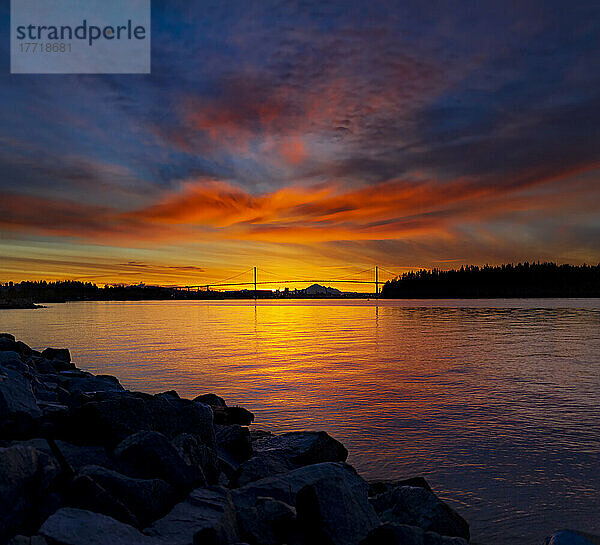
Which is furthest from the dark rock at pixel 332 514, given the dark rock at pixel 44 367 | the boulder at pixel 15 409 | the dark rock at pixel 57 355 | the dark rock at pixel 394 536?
the dark rock at pixel 57 355

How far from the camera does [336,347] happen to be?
2411cm

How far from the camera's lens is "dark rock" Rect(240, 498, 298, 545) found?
421cm

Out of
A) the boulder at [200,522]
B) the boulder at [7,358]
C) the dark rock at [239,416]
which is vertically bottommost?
the dark rock at [239,416]

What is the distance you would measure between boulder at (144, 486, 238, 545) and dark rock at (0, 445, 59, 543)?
3.33 feet

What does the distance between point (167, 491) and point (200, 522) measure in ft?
2.31

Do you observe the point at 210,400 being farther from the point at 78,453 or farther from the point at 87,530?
the point at 87,530

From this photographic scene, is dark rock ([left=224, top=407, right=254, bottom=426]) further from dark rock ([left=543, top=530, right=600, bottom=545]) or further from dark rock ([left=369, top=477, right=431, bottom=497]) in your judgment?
dark rock ([left=543, top=530, right=600, bottom=545])

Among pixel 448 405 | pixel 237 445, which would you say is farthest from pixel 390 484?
pixel 448 405

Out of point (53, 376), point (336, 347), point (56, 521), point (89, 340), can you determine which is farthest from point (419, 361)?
point (89, 340)

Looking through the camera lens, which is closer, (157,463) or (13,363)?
(157,463)

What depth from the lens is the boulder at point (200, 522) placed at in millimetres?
3760

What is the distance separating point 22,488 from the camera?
4062 millimetres

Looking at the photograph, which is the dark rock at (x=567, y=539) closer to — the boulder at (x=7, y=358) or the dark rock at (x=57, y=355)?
the boulder at (x=7, y=358)

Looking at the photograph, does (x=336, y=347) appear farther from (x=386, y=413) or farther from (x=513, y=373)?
(x=386, y=413)
